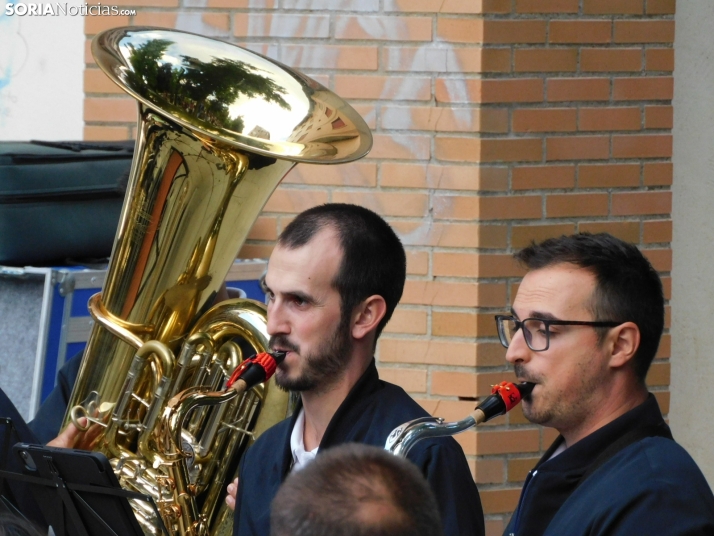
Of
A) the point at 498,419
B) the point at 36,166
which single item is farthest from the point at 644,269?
the point at 36,166

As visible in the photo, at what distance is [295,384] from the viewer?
2379 millimetres

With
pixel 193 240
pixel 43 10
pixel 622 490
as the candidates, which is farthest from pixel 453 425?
pixel 43 10

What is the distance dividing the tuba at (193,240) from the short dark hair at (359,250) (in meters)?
0.26

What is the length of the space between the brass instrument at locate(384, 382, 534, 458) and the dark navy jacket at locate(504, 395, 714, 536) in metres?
0.14

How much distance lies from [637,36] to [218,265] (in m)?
1.82

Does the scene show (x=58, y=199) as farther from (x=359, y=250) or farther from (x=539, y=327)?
(x=539, y=327)

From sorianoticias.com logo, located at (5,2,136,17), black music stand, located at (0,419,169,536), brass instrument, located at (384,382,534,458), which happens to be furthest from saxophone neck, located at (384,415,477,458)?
sorianoticias.com logo, located at (5,2,136,17)

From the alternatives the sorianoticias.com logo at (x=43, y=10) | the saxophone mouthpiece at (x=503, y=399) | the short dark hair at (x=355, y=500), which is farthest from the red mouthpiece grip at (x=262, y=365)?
the sorianoticias.com logo at (x=43, y=10)

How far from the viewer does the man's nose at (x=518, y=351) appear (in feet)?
7.07

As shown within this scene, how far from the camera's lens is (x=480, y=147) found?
12.0ft

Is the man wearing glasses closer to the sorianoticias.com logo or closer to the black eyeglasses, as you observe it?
the black eyeglasses

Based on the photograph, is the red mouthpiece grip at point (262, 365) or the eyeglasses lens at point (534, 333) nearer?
the eyeglasses lens at point (534, 333)

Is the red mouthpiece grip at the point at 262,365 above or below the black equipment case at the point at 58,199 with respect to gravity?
below

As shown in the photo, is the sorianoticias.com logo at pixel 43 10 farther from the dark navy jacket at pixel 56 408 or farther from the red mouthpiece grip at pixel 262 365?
the red mouthpiece grip at pixel 262 365
